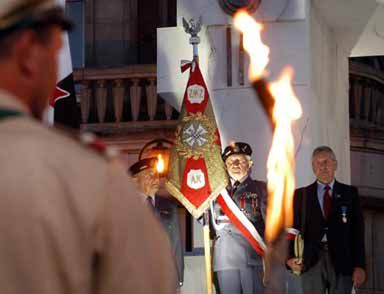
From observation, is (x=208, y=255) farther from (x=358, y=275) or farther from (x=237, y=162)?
(x=358, y=275)

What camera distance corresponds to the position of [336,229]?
9.64 meters

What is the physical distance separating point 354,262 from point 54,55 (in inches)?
305

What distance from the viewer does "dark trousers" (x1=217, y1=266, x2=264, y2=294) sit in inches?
386

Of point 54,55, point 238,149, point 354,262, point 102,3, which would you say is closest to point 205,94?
point 238,149

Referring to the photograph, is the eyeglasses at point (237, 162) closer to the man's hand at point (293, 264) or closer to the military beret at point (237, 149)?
the military beret at point (237, 149)

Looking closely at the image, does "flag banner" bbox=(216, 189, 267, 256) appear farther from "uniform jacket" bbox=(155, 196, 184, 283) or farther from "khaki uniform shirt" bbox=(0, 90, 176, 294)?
"khaki uniform shirt" bbox=(0, 90, 176, 294)

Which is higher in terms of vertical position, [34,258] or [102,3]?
[102,3]

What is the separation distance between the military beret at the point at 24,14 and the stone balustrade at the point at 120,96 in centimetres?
1819

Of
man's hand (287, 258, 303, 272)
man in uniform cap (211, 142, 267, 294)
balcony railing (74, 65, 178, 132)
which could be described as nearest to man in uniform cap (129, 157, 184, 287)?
man in uniform cap (211, 142, 267, 294)

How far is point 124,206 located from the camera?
79.3 inches

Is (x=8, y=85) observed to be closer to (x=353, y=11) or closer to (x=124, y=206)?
(x=124, y=206)

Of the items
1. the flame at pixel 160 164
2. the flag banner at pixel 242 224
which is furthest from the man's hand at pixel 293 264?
the flame at pixel 160 164

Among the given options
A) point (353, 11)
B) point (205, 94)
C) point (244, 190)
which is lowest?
point (244, 190)

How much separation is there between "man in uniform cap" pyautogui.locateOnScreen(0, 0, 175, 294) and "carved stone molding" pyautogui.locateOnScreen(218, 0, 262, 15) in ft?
30.1
